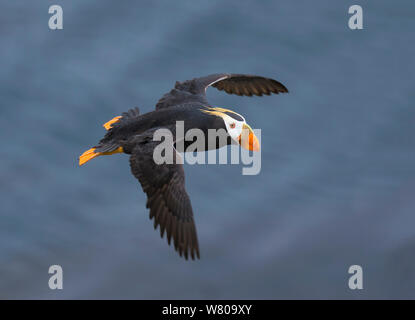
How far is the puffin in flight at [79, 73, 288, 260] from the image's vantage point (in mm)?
6461

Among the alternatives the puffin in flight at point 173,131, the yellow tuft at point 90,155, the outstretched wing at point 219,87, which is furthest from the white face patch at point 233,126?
the yellow tuft at point 90,155

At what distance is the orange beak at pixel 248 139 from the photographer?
770cm

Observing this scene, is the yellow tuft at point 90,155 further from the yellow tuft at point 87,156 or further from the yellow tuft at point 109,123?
the yellow tuft at point 109,123

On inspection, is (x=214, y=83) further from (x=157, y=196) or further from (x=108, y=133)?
(x=157, y=196)

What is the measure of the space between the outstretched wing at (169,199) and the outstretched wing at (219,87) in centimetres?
145

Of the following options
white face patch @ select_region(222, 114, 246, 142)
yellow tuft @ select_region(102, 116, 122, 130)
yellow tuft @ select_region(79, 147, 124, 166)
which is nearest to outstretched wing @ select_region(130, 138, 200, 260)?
yellow tuft @ select_region(79, 147, 124, 166)

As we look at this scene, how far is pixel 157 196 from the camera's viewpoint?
657 cm

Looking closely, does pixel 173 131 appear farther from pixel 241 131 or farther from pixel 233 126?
pixel 241 131

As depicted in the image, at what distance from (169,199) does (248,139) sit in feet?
5.27

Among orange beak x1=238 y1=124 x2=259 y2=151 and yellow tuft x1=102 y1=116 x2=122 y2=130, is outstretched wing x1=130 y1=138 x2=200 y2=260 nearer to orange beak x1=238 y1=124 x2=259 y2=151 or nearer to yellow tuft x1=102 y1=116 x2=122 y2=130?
A: orange beak x1=238 y1=124 x2=259 y2=151

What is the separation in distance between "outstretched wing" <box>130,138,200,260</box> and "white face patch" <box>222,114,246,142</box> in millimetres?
935

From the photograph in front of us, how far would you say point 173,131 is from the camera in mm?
7191

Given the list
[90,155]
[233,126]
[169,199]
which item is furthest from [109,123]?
[169,199]

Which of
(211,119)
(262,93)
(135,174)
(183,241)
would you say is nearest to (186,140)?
(211,119)
